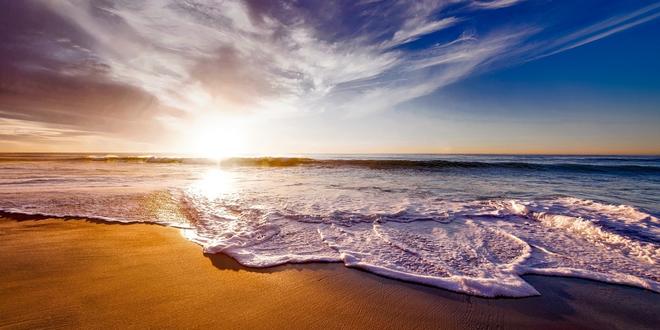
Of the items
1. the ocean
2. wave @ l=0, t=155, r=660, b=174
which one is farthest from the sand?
wave @ l=0, t=155, r=660, b=174

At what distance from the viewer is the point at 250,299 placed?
2.60 meters

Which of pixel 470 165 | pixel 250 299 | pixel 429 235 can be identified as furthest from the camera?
pixel 470 165

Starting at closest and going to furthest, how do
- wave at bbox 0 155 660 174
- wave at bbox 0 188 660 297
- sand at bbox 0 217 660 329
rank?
sand at bbox 0 217 660 329
wave at bbox 0 188 660 297
wave at bbox 0 155 660 174

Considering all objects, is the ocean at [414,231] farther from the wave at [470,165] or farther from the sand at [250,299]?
the wave at [470,165]

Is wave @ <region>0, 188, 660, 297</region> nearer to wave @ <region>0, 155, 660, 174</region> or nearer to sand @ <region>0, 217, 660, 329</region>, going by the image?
sand @ <region>0, 217, 660, 329</region>

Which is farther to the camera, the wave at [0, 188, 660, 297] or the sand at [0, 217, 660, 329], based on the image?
the wave at [0, 188, 660, 297]

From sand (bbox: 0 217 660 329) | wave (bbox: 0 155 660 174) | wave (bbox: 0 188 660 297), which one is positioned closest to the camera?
sand (bbox: 0 217 660 329)

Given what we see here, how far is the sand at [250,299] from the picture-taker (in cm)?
229

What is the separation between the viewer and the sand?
7.50 ft

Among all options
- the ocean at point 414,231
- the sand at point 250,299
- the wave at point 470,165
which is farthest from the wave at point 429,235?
the wave at point 470,165

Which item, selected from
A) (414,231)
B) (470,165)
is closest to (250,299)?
(414,231)

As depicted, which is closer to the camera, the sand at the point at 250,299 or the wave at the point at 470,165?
the sand at the point at 250,299

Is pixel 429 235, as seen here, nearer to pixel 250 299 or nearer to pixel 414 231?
pixel 414 231

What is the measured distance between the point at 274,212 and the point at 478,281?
13.1 feet
